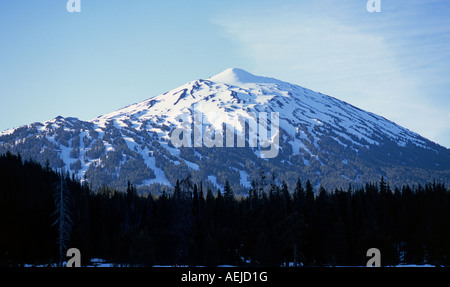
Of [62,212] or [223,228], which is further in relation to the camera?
[223,228]

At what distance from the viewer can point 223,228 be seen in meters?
109

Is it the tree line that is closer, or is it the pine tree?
the pine tree

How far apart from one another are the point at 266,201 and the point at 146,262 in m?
27.8

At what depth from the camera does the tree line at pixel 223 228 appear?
9575 centimetres

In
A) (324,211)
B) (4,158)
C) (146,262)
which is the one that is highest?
(4,158)

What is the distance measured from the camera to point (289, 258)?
342 ft

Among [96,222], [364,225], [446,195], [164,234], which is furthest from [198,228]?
[446,195]

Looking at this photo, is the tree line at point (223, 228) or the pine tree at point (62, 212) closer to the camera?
the pine tree at point (62, 212)

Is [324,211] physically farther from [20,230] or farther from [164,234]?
[20,230]

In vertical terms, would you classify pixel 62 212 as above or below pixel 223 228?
above

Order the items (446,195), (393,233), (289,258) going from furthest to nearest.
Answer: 1. (446,195)
2. (393,233)
3. (289,258)

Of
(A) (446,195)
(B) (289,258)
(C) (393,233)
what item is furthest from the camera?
(A) (446,195)

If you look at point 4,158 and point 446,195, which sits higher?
point 4,158

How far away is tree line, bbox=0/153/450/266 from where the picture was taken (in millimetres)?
95750
